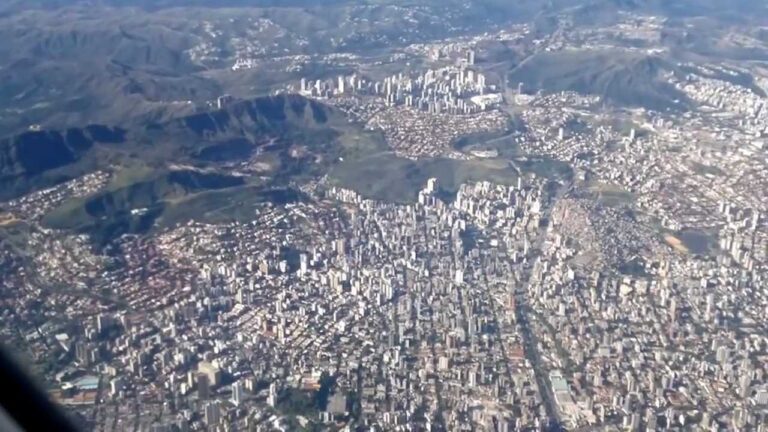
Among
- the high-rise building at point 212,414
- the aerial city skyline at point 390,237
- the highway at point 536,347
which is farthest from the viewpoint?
the aerial city skyline at point 390,237

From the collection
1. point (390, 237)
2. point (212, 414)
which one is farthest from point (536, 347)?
point (390, 237)

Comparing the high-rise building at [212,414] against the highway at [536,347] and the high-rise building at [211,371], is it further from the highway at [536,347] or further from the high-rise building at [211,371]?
the highway at [536,347]

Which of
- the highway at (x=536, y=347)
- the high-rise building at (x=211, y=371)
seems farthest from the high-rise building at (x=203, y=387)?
the highway at (x=536, y=347)

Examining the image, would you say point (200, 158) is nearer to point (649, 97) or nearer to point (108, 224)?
point (108, 224)

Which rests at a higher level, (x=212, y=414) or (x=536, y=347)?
(x=212, y=414)

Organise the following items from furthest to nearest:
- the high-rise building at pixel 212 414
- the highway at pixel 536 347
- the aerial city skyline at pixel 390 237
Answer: the aerial city skyline at pixel 390 237
the highway at pixel 536 347
the high-rise building at pixel 212 414

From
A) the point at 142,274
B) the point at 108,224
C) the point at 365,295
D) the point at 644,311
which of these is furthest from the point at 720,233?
the point at 108,224

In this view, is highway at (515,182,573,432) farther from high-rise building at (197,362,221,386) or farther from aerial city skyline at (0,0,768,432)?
high-rise building at (197,362,221,386)

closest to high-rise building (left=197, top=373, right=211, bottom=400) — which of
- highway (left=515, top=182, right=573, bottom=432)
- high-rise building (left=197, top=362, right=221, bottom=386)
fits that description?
high-rise building (left=197, top=362, right=221, bottom=386)

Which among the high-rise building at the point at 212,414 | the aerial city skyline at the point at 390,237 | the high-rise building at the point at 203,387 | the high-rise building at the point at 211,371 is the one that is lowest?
the aerial city skyline at the point at 390,237

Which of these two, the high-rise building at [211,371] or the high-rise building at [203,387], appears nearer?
the high-rise building at [203,387]

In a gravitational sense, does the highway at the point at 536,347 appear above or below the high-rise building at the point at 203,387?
below

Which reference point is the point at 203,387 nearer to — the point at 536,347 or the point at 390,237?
the point at 536,347
